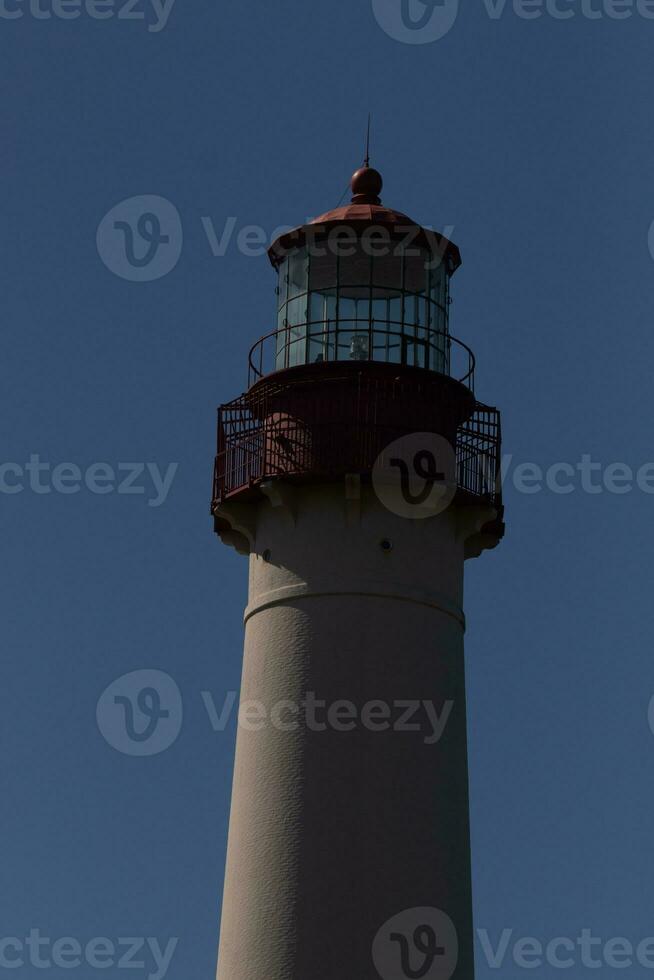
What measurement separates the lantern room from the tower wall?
2.19m

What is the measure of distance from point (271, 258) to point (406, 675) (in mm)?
6551

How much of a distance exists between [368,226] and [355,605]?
17.7 feet

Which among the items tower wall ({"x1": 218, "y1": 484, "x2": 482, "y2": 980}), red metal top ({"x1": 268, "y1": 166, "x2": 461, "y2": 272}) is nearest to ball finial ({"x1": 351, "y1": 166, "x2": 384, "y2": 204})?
red metal top ({"x1": 268, "y1": 166, "x2": 461, "y2": 272})

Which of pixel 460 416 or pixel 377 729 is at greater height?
pixel 460 416

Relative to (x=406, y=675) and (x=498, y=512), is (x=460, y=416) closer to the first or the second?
(x=498, y=512)

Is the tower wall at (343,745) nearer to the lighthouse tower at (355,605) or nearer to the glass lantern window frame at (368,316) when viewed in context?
the lighthouse tower at (355,605)

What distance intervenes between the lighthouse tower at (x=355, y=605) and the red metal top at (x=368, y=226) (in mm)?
34

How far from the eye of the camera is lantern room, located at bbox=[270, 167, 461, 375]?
30.6m

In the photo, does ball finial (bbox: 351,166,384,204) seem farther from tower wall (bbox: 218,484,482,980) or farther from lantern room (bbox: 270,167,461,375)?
tower wall (bbox: 218,484,482,980)

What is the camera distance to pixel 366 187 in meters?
31.8

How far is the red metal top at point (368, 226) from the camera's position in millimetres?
30812

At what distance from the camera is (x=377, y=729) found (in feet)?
94.1

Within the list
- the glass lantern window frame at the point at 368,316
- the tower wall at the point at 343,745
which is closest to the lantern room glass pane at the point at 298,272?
the glass lantern window frame at the point at 368,316

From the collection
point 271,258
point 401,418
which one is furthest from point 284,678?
point 271,258
